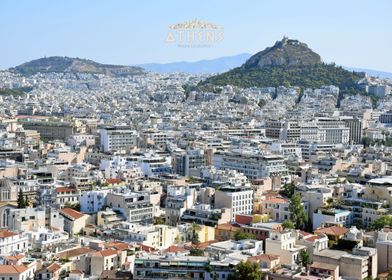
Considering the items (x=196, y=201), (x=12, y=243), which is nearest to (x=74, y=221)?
(x=12, y=243)

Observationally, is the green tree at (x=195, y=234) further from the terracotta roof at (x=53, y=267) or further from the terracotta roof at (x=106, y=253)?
the terracotta roof at (x=53, y=267)

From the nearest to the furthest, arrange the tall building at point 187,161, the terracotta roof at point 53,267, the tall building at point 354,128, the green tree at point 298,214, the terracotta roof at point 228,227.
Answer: the terracotta roof at point 53,267 → the terracotta roof at point 228,227 → the green tree at point 298,214 → the tall building at point 187,161 → the tall building at point 354,128

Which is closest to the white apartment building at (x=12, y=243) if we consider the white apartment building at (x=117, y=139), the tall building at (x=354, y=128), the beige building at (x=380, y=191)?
the beige building at (x=380, y=191)

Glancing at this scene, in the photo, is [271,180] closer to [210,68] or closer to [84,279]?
[84,279]

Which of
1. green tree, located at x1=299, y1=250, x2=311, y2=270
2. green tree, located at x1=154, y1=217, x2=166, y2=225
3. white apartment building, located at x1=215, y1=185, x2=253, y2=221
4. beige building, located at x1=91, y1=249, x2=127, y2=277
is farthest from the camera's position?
white apartment building, located at x1=215, y1=185, x2=253, y2=221

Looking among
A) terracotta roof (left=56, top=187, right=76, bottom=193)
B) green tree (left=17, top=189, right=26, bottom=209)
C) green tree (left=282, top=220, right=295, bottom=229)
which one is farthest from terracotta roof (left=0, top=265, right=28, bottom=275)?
terracotta roof (left=56, top=187, right=76, bottom=193)

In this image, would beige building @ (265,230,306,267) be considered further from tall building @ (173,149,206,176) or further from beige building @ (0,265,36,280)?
tall building @ (173,149,206,176)
